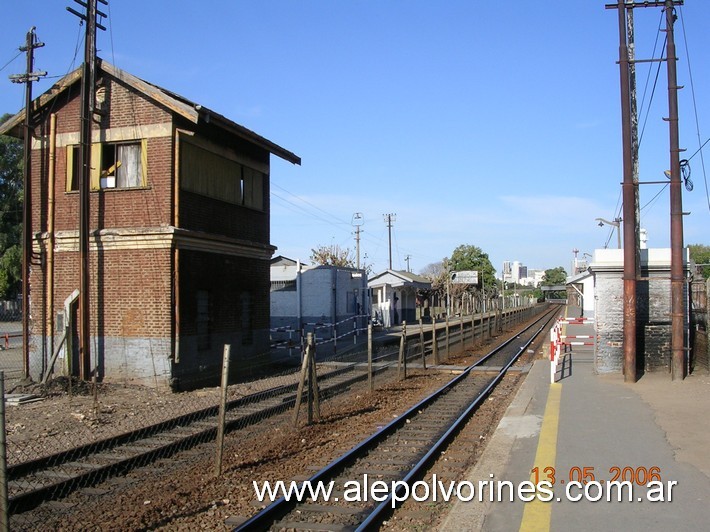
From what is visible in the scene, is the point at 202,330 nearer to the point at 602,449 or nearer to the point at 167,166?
the point at 167,166

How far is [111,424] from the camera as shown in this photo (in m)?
10.7

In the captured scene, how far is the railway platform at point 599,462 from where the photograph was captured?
567 cm

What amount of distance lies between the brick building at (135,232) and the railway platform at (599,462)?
Result: 772 centimetres

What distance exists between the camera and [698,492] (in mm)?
6238

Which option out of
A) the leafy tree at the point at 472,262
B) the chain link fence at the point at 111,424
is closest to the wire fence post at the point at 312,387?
the chain link fence at the point at 111,424

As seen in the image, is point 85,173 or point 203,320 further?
point 203,320

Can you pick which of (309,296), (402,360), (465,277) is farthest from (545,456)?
(465,277)

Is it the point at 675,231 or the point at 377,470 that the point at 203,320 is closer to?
the point at 377,470

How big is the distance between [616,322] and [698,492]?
338 inches

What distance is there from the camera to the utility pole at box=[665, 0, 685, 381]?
1314 cm

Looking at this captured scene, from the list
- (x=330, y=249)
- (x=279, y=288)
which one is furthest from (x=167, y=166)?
(x=330, y=249)

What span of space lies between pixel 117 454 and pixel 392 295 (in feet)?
139

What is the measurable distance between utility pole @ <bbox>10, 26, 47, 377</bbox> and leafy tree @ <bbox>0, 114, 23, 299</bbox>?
36266 mm

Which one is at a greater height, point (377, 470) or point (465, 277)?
point (465, 277)
